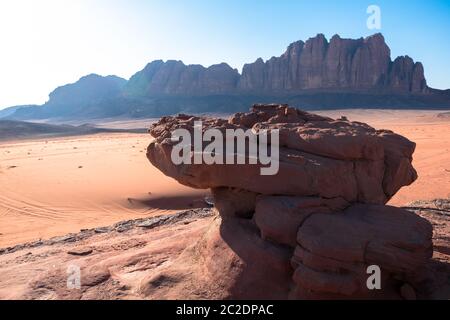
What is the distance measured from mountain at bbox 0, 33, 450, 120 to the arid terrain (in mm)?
66208

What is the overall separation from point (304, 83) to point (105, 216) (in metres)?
88.4

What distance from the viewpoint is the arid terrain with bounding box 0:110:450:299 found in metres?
5.71

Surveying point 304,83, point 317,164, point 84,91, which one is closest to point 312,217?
point 317,164

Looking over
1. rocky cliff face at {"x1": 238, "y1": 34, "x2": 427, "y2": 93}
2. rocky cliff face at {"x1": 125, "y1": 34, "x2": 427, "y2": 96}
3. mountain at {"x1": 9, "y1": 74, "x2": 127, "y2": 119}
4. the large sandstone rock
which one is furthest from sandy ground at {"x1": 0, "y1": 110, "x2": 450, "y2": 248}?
mountain at {"x1": 9, "y1": 74, "x2": 127, "y2": 119}

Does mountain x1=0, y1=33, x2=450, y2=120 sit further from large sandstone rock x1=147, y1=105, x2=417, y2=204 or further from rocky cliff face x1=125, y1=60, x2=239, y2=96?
large sandstone rock x1=147, y1=105, x2=417, y2=204

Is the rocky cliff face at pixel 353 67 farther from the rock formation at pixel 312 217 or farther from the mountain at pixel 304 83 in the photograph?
the rock formation at pixel 312 217

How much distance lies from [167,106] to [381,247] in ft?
327

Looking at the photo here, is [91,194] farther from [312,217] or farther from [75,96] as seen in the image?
[75,96]

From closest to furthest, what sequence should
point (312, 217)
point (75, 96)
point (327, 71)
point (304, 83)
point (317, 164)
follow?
1. point (312, 217)
2. point (317, 164)
3. point (327, 71)
4. point (304, 83)
5. point (75, 96)

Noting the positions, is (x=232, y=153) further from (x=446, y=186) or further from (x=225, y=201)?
(x=446, y=186)

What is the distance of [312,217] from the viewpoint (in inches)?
197

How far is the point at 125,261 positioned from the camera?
6.34m

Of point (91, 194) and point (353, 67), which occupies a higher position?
point (353, 67)
